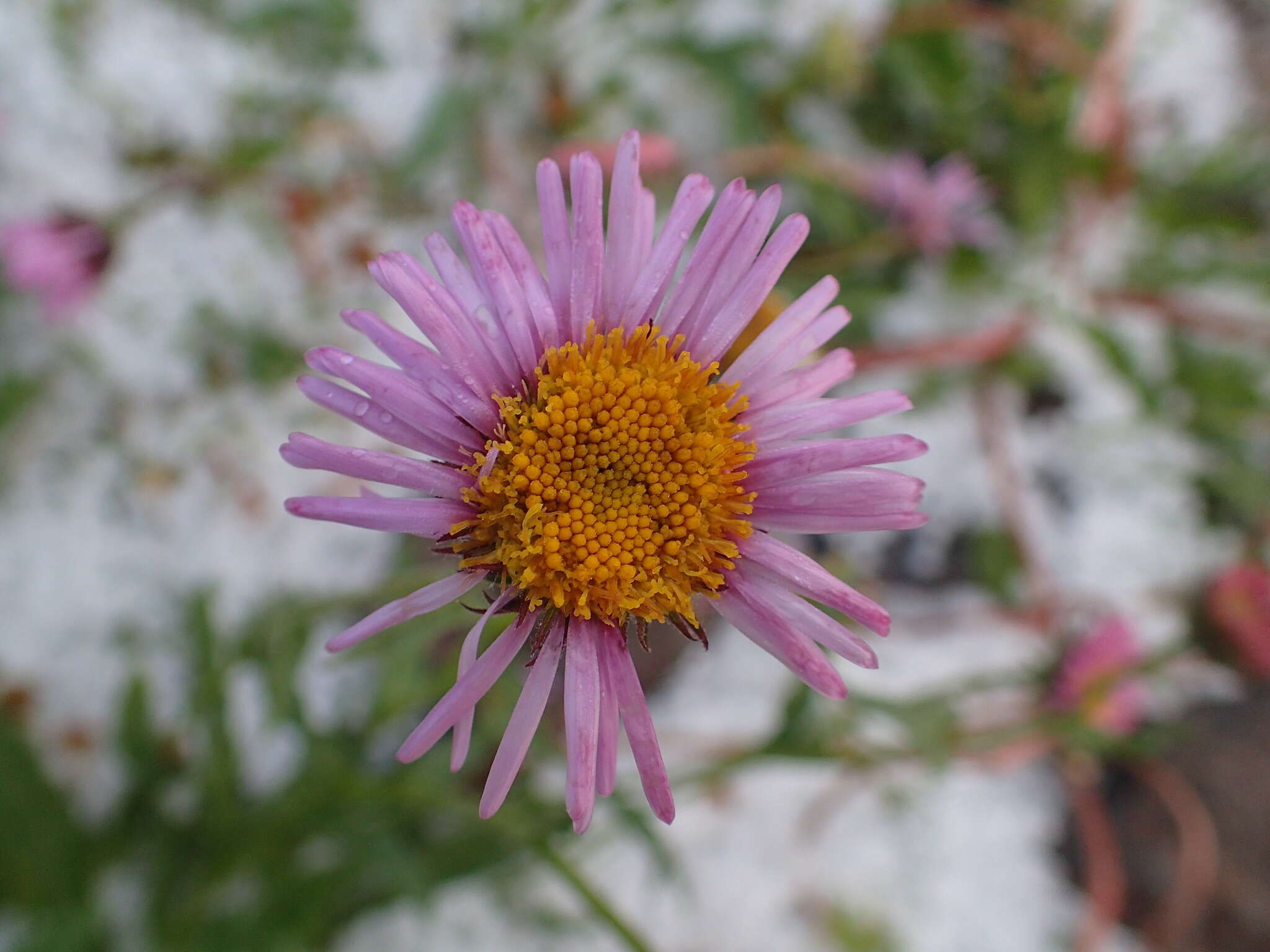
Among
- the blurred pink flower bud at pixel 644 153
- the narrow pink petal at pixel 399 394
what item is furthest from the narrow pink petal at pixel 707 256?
the blurred pink flower bud at pixel 644 153

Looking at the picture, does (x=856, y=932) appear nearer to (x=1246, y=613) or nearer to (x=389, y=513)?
(x=1246, y=613)

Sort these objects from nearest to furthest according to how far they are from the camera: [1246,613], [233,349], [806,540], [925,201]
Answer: [1246,613], [233,349], [925,201], [806,540]

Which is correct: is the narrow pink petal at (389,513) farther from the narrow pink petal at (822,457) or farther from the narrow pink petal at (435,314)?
the narrow pink petal at (822,457)

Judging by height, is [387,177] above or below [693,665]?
above

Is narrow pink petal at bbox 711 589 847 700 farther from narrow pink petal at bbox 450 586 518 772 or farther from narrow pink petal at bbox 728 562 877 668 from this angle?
narrow pink petal at bbox 450 586 518 772

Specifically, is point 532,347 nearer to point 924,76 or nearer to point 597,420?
point 597,420

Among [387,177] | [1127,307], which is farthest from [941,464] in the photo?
[387,177]

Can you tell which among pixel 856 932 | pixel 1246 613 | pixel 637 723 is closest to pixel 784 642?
pixel 637 723
